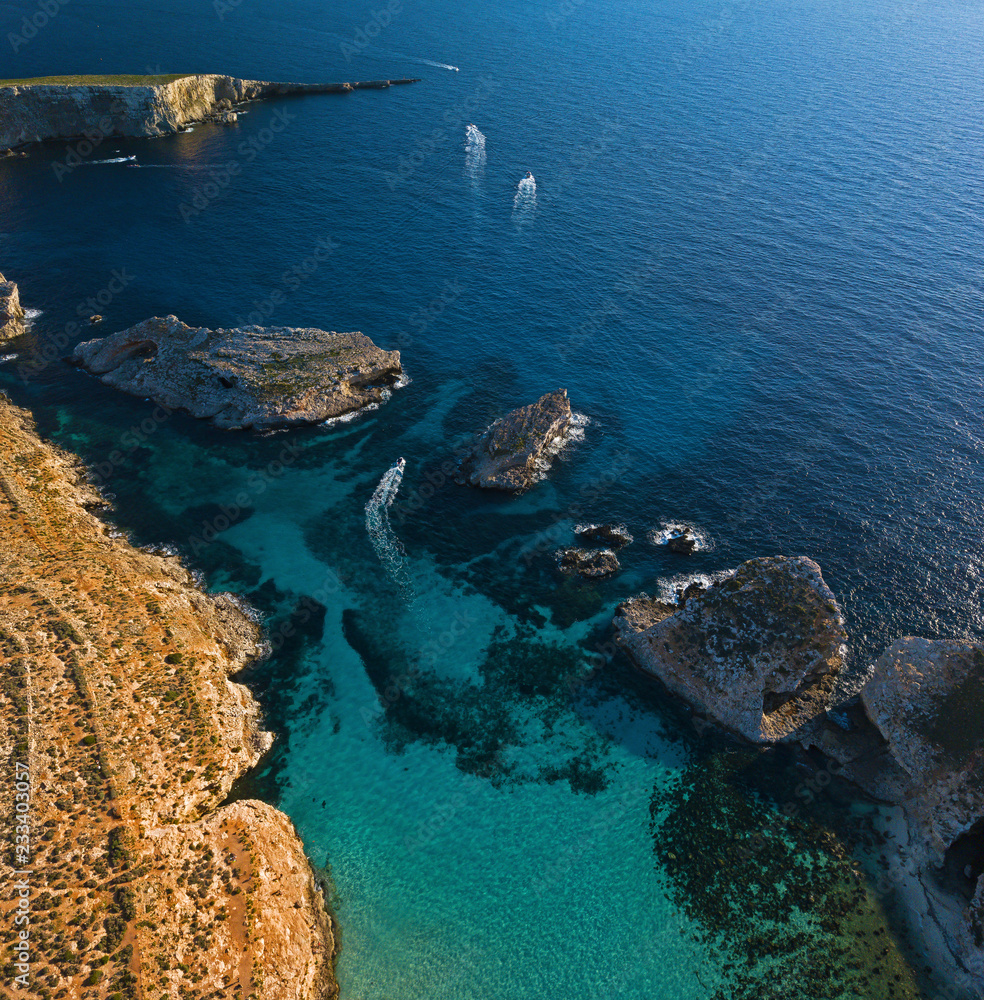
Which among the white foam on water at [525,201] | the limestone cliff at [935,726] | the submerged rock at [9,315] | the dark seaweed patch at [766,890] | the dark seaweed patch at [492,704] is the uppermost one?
the white foam on water at [525,201]

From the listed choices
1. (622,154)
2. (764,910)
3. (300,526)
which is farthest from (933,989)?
(622,154)

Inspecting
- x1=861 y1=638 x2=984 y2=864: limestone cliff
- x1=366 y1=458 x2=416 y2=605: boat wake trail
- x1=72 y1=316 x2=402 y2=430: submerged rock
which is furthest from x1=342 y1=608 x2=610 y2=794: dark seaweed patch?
x1=72 y1=316 x2=402 y2=430: submerged rock

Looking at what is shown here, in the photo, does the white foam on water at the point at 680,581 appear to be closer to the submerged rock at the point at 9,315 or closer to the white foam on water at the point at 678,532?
the white foam on water at the point at 678,532

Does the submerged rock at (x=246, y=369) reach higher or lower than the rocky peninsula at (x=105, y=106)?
lower

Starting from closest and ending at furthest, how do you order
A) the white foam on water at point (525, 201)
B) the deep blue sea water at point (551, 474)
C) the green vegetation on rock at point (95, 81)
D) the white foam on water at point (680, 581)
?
the deep blue sea water at point (551, 474), the white foam on water at point (680, 581), the white foam on water at point (525, 201), the green vegetation on rock at point (95, 81)

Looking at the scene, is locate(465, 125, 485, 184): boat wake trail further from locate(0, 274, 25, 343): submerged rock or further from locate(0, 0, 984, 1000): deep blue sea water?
locate(0, 274, 25, 343): submerged rock

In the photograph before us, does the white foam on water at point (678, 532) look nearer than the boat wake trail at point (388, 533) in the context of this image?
No

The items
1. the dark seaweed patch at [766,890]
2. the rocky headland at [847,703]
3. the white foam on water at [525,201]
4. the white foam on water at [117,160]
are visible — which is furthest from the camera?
the white foam on water at [117,160]

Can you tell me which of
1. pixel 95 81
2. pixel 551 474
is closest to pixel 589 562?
pixel 551 474

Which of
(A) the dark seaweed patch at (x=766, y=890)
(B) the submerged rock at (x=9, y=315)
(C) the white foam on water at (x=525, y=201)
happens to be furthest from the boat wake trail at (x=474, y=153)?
(A) the dark seaweed patch at (x=766, y=890)
